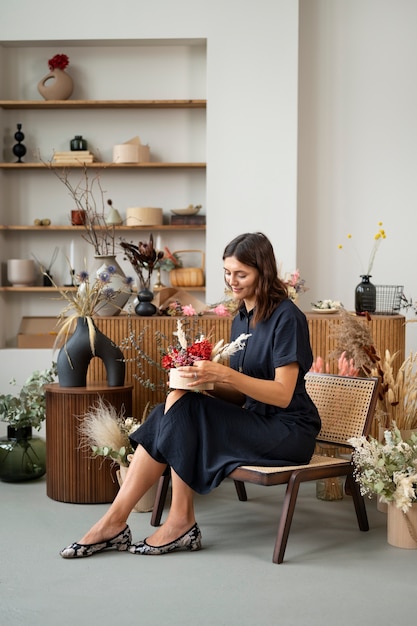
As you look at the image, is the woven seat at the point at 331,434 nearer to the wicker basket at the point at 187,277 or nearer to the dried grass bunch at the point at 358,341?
the dried grass bunch at the point at 358,341

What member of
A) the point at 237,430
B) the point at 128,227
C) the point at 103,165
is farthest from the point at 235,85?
the point at 237,430

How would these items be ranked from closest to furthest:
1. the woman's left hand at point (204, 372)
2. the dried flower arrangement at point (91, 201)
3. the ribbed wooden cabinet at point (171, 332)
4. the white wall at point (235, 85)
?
the woman's left hand at point (204, 372) < the ribbed wooden cabinet at point (171, 332) < the white wall at point (235, 85) < the dried flower arrangement at point (91, 201)

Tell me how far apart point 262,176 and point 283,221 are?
1.14 ft

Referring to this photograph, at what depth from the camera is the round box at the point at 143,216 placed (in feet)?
20.2

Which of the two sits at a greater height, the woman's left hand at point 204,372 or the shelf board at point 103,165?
the shelf board at point 103,165

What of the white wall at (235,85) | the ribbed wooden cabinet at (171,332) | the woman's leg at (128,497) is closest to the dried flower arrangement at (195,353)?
the woman's leg at (128,497)

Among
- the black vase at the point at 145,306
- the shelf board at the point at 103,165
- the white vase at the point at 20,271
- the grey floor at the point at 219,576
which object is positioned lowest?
the grey floor at the point at 219,576

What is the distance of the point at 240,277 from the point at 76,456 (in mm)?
1266

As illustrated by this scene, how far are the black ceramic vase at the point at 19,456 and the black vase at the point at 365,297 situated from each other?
184 cm

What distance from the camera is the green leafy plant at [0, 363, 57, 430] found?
172 inches

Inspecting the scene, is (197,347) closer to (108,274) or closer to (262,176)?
(108,274)

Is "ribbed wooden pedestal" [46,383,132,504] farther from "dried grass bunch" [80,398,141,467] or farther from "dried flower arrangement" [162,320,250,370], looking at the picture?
"dried flower arrangement" [162,320,250,370]

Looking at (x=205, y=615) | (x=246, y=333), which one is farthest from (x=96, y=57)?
(x=205, y=615)

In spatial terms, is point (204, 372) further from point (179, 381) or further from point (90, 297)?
point (90, 297)
